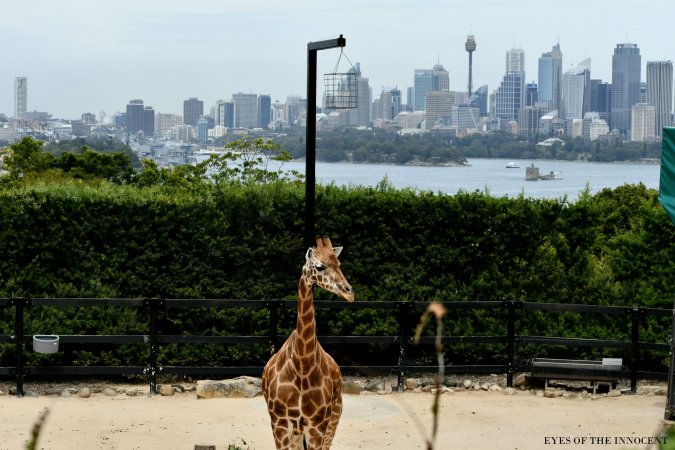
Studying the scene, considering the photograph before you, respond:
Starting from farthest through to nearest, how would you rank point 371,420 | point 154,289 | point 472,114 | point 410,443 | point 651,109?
point 651,109 < point 472,114 < point 154,289 < point 371,420 < point 410,443

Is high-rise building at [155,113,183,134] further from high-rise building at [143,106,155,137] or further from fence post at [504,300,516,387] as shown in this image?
fence post at [504,300,516,387]

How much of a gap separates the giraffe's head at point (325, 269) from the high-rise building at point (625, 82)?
129 m

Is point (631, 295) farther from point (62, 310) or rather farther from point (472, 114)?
point (472, 114)

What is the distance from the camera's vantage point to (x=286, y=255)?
14.9 m

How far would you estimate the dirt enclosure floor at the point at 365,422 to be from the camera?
11008 millimetres

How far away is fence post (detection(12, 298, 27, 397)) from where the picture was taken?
13.0 metres

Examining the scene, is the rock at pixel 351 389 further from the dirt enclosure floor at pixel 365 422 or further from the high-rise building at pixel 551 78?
the high-rise building at pixel 551 78

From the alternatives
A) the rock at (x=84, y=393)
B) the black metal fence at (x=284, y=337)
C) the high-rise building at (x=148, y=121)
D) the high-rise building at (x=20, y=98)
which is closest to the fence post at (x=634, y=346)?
the black metal fence at (x=284, y=337)

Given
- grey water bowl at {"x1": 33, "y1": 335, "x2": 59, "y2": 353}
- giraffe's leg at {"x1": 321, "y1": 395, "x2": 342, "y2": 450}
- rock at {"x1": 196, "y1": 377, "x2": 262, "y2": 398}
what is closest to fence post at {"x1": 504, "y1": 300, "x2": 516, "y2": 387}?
rock at {"x1": 196, "y1": 377, "x2": 262, "y2": 398}

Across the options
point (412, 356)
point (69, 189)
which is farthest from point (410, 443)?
point (69, 189)

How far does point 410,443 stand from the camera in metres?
11.1

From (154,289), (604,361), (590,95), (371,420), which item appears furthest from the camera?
(590,95)

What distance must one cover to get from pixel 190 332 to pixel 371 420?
3512mm

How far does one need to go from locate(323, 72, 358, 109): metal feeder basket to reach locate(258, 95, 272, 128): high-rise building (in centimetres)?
6381
